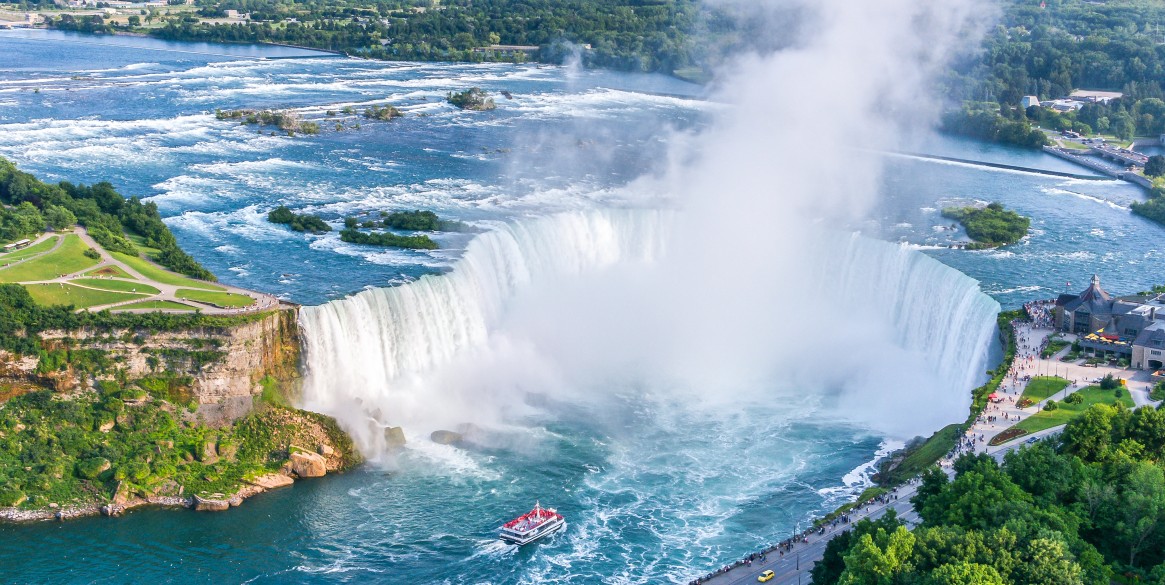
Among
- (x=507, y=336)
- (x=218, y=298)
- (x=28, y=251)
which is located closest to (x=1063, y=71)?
(x=507, y=336)

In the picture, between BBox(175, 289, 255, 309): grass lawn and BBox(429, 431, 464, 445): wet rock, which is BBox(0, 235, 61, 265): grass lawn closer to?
BBox(175, 289, 255, 309): grass lawn

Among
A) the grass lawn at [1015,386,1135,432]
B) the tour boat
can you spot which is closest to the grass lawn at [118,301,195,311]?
the tour boat

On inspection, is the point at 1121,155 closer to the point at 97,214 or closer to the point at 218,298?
the point at 218,298

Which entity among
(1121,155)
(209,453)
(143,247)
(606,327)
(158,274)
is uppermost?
(1121,155)

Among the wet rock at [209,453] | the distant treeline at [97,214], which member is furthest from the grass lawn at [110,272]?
the wet rock at [209,453]

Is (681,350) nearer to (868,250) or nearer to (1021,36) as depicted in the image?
(868,250)

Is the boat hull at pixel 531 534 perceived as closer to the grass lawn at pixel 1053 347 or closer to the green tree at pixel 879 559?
the green tree at pixel 879 559

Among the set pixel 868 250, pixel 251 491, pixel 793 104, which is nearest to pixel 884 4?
pixel 793 104
